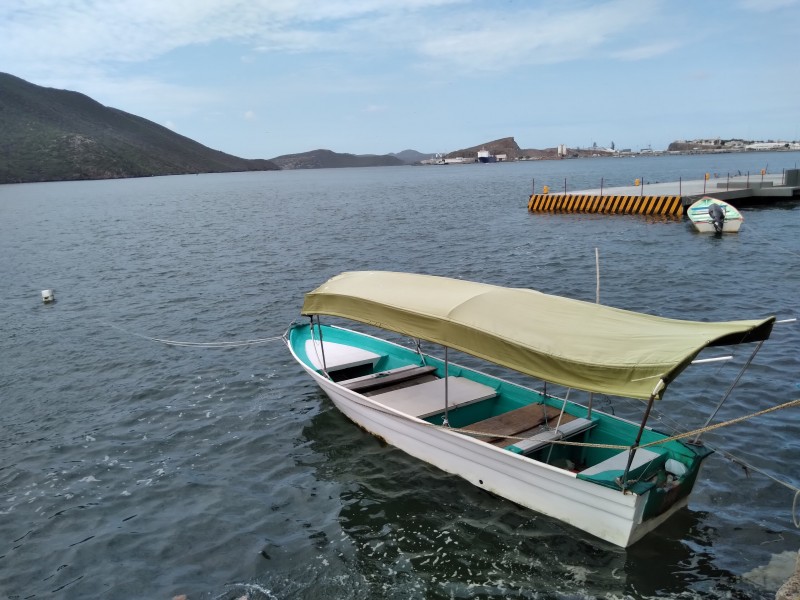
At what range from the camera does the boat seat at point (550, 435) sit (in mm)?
10195

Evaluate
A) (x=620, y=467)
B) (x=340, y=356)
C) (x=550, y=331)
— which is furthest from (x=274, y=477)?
(x=620, y=467)

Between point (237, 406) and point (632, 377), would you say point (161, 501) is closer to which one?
point (237, 406)

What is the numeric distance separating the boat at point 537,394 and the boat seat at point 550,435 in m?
0.02

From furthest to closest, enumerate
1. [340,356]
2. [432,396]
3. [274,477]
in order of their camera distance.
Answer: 1. [340,356]
2. [432,396]
3. [274,477]

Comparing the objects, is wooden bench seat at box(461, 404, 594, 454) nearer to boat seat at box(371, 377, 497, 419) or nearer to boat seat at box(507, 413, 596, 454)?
boat seat at box(507, 413, 596, 454)

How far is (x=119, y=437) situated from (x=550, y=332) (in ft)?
35.9

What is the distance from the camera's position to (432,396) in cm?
1298

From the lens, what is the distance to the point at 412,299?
38.1ft

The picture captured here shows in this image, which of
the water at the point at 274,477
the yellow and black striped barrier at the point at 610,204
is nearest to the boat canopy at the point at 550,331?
the water at the point at 274,477

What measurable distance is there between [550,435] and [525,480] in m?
1.04

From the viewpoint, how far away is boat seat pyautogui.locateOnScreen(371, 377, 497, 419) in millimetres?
12320

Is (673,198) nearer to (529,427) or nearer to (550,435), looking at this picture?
(529,427)

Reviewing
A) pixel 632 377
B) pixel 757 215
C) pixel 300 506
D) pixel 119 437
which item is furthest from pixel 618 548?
pixel 757 215

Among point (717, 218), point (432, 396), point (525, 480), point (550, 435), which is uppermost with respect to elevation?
point (717, 218)
